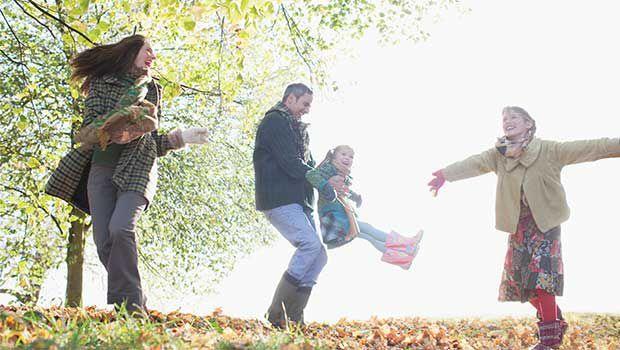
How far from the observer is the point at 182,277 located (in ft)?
49.1

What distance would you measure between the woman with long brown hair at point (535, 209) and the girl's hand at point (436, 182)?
0.64m

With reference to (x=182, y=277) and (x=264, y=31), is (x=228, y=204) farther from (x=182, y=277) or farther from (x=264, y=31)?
(x=264, y=31)

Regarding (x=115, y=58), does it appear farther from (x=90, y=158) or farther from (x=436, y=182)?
(x=436, y=182)

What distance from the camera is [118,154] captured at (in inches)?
206

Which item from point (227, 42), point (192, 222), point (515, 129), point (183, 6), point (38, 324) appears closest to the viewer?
point (38, 324)

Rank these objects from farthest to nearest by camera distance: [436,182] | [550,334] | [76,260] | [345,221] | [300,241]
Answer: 1. [76,260]
2. [436,182]
3. [345,221]
4. [550,334]
5. [300,241]

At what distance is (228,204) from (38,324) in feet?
35.6

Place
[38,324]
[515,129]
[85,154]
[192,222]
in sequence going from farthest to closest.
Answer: [192,222], [515,129], [85,154], [38,324]

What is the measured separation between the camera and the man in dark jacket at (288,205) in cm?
582

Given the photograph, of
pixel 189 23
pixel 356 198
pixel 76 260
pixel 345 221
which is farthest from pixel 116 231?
pixel 76 260

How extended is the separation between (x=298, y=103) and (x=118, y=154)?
185 centimetres

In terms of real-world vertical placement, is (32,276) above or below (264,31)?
below

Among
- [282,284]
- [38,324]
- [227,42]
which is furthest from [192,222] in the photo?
[38,324]

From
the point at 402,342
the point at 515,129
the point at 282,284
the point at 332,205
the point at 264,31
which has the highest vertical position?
the point at 264,31
